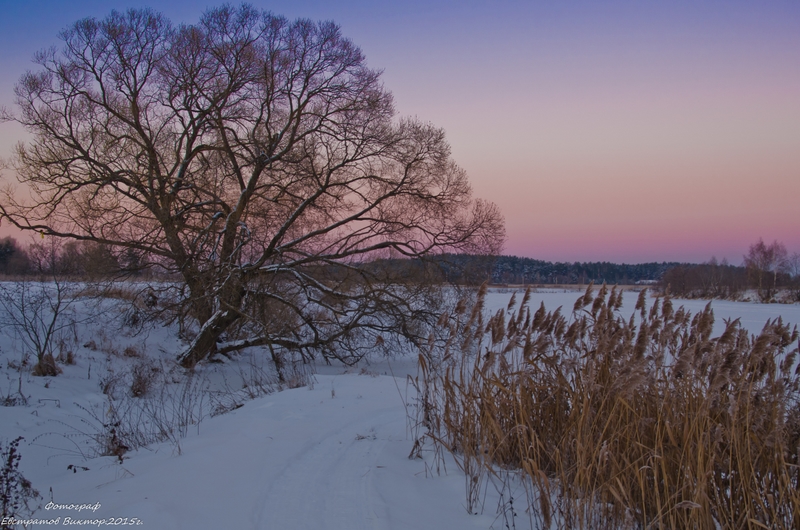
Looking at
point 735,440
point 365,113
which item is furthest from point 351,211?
point 735,440

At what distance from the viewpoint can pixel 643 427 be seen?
2.67 m

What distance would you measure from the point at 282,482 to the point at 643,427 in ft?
7.56

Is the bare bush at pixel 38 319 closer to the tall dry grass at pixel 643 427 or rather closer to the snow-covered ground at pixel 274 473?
the snow-covered ground at pixel 274 473

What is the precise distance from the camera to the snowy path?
274 cm

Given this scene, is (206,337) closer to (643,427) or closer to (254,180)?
(254,180)

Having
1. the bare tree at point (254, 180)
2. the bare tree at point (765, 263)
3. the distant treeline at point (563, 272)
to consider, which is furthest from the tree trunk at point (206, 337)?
the bare tree at point (765, 263)

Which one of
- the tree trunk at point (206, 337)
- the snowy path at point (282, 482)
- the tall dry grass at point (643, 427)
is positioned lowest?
the tree trunk at point (206, 337)

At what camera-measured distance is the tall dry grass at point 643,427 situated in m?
2.44

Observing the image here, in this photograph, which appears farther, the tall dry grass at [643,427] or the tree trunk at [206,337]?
the tree trunk at [206,337]

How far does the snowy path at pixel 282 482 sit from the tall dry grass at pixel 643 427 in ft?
1.54

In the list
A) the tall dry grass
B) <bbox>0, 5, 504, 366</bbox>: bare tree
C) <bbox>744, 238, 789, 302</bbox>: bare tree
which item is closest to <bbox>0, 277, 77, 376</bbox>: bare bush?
<bbox>0, 5, 504, 366</bbox>: bare tree

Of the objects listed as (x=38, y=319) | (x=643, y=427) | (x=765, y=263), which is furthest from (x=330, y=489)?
(x=765, y=263)

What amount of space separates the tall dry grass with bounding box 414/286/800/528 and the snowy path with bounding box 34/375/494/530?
47cm

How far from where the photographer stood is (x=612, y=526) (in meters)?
2.57
